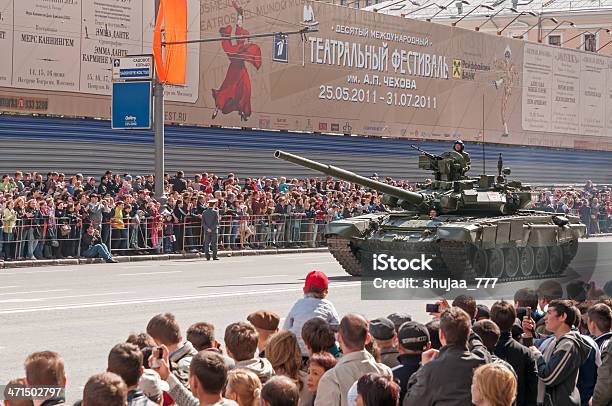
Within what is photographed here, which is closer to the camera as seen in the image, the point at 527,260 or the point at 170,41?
the point at 527,260

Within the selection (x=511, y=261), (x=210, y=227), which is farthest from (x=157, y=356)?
(x=210, y=227)

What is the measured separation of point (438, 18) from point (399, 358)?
206 ft

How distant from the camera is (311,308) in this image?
1052cm

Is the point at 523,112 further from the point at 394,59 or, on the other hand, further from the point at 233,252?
the point at 233,252

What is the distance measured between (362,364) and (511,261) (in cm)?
1791

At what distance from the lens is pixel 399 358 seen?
27.9 ft

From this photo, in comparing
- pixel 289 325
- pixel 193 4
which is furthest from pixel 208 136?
pixel 289 325

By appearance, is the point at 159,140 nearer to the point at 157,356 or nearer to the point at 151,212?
the point at 151,212

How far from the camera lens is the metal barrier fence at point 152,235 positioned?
28547mm

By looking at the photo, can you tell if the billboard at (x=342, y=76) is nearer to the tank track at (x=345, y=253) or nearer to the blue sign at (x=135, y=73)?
the blue sign at (x=135, y=73)

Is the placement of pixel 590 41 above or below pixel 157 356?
above

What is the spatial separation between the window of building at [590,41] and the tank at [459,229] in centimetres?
4681

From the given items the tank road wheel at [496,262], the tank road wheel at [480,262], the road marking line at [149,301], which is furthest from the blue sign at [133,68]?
the tank road wheel at [480,262]

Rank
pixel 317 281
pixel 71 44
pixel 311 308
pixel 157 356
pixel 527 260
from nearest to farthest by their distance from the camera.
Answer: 1. pixel 157 356
2. pixel 311 308
3. pixel 317 281
4. pixel 527 260
5. pixel 71 44
